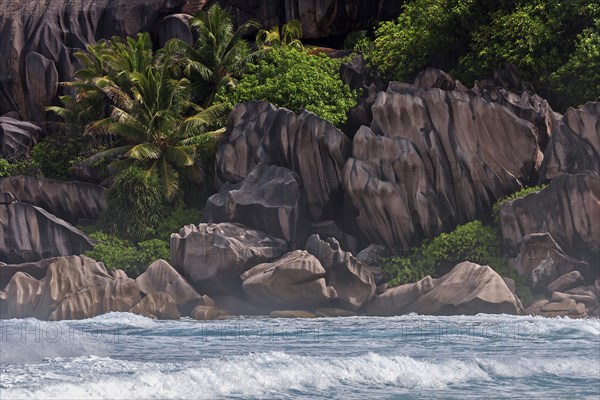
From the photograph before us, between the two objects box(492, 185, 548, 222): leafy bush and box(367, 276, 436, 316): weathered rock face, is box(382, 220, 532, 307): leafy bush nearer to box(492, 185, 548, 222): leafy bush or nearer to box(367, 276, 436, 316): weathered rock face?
box(492, 185, 548, 222): leafy bush

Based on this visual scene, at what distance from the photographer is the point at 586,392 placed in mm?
13703

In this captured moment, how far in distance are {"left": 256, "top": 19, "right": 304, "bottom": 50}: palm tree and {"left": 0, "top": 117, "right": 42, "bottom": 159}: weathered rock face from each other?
10917 millimetres

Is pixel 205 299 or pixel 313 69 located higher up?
pixel 313 69

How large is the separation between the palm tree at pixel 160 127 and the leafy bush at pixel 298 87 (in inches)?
58.7

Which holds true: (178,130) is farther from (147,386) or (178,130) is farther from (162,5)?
(147,386)

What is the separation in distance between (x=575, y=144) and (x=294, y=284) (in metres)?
9.45

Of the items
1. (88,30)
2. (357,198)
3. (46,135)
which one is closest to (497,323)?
(357,198)

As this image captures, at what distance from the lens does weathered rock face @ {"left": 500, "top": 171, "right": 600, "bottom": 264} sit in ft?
86.9

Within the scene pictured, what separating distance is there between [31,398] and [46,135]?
31.6m

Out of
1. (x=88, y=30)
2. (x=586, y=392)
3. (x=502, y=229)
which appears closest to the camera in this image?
(x=586, y=392)

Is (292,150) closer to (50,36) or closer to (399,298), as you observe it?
(399,298)

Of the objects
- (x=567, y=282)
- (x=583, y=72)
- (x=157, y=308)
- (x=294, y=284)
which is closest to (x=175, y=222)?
(x=157, y=308)

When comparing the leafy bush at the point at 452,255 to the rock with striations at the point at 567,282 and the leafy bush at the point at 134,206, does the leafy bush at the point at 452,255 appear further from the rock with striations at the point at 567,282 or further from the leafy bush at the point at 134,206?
the leafy bush at the point at 134,206

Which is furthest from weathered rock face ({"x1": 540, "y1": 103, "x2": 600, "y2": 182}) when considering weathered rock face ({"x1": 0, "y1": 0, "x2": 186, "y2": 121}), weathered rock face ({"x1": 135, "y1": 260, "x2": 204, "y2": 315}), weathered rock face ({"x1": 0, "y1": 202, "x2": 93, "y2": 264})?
weathered rock face ({"x1": 0, "y1": 0, "x2": 186, "y2": 121})
